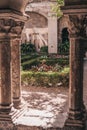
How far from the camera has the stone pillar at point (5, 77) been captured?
6430mm

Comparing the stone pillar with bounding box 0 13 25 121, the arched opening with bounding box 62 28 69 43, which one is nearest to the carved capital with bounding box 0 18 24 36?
the stone pillar with bounding box 0 13 25 121

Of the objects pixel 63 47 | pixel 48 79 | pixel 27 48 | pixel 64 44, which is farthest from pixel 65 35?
pixel 48 79

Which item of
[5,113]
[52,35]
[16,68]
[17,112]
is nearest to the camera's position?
[5,113]

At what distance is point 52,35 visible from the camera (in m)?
26.3

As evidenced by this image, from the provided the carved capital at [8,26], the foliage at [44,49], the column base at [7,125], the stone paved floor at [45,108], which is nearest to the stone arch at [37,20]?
the foliage at [44,49]

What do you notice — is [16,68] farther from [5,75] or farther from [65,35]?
[65,35]

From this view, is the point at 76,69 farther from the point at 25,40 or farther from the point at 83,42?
the point at 25,40

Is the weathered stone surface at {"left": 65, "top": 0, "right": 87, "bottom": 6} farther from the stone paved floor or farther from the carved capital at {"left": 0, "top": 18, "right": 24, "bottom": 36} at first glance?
the stone paved floor

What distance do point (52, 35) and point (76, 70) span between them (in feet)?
67.0

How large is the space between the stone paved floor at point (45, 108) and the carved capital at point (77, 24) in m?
2.17

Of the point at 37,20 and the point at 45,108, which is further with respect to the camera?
the point at 37,20

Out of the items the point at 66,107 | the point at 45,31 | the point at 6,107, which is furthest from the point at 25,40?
the point at 6,107

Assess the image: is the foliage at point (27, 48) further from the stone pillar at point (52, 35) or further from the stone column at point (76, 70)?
the stone column at point (76, 70)

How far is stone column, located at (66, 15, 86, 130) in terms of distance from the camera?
5984 millimetres
